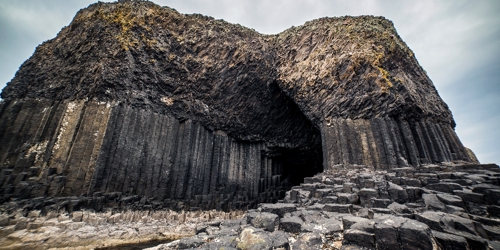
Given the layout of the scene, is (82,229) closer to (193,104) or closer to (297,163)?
(193,104)

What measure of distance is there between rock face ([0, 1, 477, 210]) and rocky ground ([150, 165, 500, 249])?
11.3 feet

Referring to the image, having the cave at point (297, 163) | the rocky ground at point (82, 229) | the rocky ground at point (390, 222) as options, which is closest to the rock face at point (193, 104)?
the rocky ground at point (82, 229)

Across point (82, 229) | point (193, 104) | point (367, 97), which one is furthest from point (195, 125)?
point (367, 97)

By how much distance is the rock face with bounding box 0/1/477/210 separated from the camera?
11406 mm

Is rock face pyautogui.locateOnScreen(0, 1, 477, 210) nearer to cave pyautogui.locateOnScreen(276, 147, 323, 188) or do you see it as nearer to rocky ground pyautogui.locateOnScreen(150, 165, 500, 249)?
rocky ground pyautogui.locateOnScreen(150, 165, 500, 249)

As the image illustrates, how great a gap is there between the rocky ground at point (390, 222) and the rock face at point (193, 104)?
11.3 feet

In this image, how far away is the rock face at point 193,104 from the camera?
1141cm

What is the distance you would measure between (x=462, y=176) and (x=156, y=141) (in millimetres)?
13736

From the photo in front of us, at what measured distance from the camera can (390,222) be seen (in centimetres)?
343

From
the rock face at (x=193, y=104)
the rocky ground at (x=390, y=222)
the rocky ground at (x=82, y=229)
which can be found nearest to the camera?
the rocky ground at (x=390, y=222)

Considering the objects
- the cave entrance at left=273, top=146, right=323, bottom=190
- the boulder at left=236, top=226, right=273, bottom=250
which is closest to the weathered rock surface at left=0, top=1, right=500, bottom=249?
the boulder at left=236, top=226, right=273, bottom=250

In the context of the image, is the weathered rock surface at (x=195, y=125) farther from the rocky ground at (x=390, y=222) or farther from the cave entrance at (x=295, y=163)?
the cave entrance at (x=295, y=163)

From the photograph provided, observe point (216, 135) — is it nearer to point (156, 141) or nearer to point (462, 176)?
point (156, 141)

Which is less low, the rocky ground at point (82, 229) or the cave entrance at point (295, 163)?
the cave entrance at point (295, 163)
